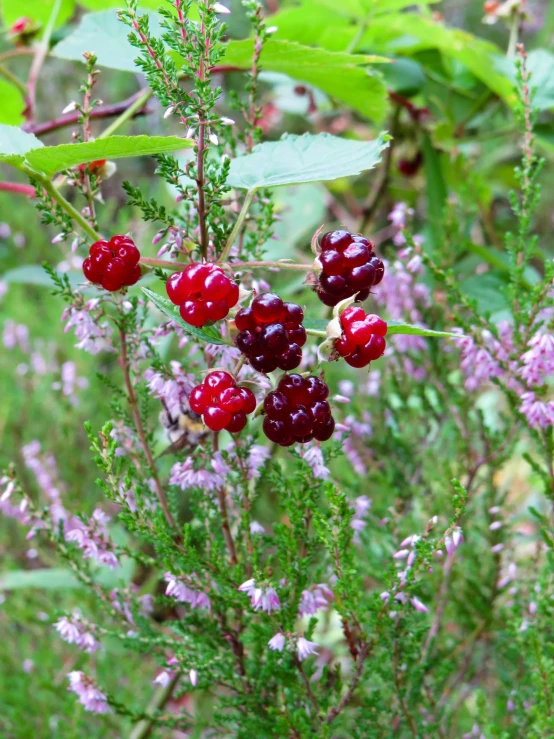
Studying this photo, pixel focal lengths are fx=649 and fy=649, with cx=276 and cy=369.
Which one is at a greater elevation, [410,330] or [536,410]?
[536,410]

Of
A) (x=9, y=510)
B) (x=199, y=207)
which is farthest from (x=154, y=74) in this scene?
(x=9, y=510)

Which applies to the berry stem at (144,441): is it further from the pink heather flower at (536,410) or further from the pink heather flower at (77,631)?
the pink heather flower at (536,410)

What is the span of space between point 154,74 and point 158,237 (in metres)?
0.12

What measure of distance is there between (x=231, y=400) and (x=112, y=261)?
14 cm

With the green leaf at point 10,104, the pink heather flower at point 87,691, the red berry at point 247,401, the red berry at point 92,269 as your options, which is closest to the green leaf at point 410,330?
the red berry at point 247,401

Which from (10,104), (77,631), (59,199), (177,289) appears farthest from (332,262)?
(10,104)

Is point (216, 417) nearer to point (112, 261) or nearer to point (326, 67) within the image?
point (112, 261)

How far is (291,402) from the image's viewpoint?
1.53 feet

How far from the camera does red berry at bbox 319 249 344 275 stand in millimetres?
461

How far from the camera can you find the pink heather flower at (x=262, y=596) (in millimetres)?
540

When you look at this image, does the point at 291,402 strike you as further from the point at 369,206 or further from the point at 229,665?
the point at 369,206

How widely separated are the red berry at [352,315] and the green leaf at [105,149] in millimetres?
157

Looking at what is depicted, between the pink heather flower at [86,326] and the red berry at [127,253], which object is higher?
the pink heather flower at [86,326]

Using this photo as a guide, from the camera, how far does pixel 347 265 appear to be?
461mm
